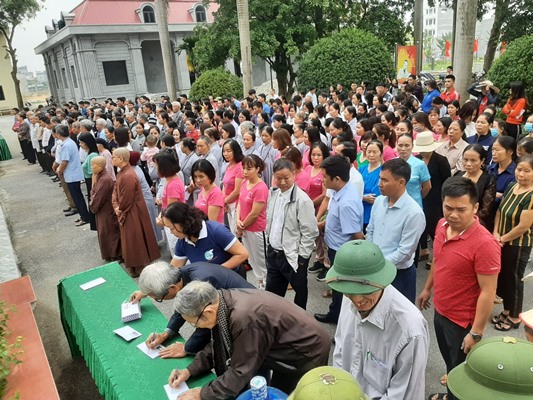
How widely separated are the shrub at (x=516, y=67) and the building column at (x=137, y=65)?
23.6 metres

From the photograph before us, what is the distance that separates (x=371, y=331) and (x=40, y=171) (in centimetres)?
1426

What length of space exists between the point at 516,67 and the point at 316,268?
20.9 ft

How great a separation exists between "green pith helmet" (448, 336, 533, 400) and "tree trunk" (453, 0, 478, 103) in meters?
9.52

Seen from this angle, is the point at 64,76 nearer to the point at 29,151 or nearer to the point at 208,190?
the point at 29,151

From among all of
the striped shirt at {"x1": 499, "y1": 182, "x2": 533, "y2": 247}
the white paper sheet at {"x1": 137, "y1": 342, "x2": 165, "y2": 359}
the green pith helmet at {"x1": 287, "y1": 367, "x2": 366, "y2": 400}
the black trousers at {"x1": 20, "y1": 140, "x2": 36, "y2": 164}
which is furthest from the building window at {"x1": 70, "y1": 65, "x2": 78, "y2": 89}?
the green pith helmet at {"x1": 287, "y1": 367, "x2": 366, "y2": 400}

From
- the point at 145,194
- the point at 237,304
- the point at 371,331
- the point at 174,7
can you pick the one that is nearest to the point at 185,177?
the point at 145,194

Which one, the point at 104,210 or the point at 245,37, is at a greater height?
the point at 245,37

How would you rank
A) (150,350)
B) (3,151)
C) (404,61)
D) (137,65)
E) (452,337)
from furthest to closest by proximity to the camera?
(137,65)
(3,151)
(404,61)
(150,350)
(452,337)

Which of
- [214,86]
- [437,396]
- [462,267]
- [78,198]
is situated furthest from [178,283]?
[214,86]

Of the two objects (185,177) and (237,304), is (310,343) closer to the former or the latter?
(237,304)

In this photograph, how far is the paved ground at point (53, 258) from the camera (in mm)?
3906

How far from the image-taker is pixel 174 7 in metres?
29.1

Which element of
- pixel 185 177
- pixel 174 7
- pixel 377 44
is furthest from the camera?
pixel 174 7

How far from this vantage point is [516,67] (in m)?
8.47
